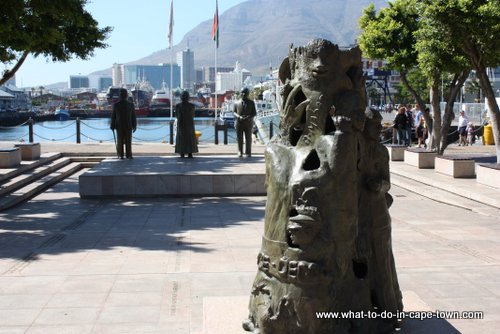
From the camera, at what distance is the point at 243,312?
→ 5172 mm

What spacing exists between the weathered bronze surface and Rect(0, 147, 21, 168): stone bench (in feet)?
42.9

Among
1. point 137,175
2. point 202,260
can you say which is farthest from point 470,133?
point 202,260

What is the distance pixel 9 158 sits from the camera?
1616 cm

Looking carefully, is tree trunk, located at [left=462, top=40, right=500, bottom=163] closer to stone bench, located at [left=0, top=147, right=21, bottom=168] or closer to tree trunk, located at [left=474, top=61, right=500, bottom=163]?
tree trunk, located at [left=474, top=61, right=500, bottom=163]

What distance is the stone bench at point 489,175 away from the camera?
13.5 m

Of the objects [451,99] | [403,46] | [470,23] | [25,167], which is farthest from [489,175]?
[25,167]

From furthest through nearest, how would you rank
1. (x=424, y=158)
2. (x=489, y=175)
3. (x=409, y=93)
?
(x=409, y=93)
(x=424, y=158)
(x=489, y=175)

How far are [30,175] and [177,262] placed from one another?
8.88 m

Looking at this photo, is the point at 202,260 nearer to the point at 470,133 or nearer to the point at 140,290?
the point at 140,290

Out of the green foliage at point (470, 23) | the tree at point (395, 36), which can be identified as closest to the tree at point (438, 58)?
the green foliage at point (470, 23)

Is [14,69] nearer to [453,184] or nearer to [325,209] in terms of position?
[453,184]

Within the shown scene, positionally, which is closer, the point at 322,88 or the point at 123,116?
the point at 322,88

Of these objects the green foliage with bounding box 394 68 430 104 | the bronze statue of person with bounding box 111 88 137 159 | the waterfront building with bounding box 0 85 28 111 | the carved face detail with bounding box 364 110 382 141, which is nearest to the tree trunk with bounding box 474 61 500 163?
the bronze statue of person with bounding box 111 88 137 159

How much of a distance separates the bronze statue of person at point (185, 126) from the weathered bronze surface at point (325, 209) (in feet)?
35.7
